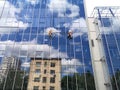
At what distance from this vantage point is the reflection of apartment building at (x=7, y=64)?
888 inches

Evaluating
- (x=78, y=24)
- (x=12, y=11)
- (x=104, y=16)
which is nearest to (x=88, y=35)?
(x=78, y=24)

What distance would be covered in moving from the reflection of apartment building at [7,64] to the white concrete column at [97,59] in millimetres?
9129

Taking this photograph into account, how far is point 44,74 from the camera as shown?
2262cm

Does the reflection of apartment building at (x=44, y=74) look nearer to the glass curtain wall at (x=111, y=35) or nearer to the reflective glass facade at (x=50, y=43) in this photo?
the reflective glass facade at (x=50, y=43)

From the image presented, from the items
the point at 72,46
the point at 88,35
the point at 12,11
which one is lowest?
the point at 72,46

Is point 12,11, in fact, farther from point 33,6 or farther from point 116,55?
point 116,55

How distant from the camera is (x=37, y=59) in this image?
2381 cm

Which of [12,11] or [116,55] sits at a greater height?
[12,11]

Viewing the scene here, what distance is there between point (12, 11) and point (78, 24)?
9.40m

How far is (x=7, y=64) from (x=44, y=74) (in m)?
4.40

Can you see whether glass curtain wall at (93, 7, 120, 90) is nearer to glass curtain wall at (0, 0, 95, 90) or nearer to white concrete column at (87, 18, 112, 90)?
glass curtain wall at (0, 0, 95, 90)

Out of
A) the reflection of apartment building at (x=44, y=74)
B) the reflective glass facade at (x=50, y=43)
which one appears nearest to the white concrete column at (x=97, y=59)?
the reflective glass facade at (x=50, y=43)

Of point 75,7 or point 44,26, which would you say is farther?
point 75,7

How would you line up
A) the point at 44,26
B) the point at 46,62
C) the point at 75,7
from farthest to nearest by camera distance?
1. the point at 75,7
2. the point at 44,26
3. the point at 46,62
